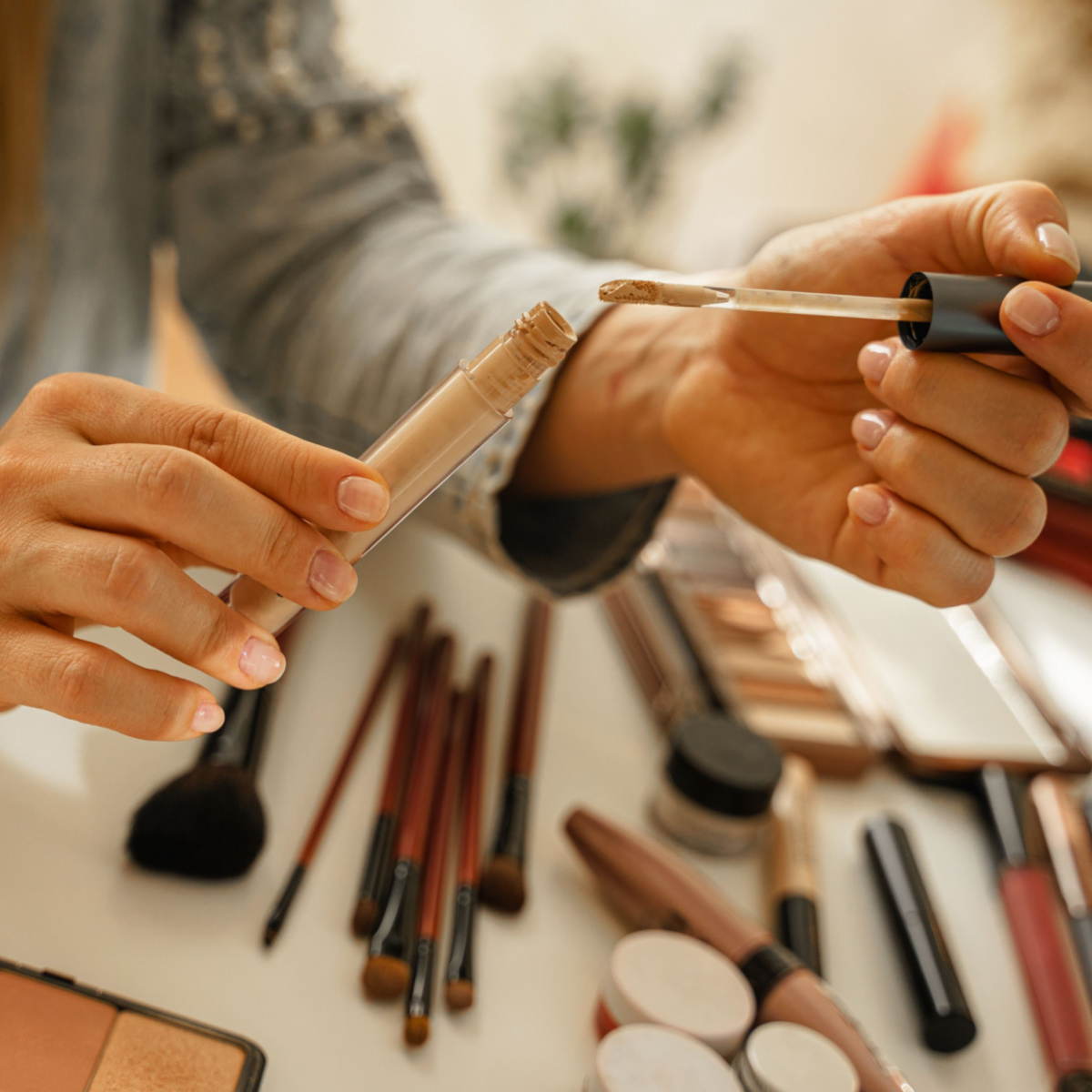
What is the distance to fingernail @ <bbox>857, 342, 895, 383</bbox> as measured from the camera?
0.28 meters

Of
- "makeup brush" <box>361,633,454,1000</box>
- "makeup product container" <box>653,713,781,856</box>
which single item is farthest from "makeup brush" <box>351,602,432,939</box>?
"makeup product container" <box>653,713,781,856</box>

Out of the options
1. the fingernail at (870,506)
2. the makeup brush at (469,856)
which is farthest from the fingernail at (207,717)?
the fingernail at (870,506)

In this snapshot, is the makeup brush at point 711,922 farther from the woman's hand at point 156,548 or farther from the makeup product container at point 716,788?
the woman's hand at point 156,548

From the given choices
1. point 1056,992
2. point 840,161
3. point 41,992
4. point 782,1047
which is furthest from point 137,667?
point 840,161

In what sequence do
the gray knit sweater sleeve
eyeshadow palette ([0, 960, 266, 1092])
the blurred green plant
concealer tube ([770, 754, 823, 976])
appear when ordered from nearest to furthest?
Answer: 1. eyeshadow palette ([0, 960, 266, 1092])
2. concealer tube ([770, 754, 823, 976])
3. the gray knit sweater sleeve
4. the blurred green plant

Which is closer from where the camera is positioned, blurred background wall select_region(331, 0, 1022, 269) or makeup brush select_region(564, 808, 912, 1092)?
makeup brush select_region(564, 808, 912, 1092)

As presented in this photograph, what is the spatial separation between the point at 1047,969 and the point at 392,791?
0.25m

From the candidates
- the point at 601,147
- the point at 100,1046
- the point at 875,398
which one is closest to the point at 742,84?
the point at 601,147

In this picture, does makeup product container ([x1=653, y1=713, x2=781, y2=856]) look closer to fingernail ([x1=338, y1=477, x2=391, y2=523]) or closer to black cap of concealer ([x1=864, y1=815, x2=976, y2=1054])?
black cap of concealer ([x1=864, y1=815, x2=976, y2=1054])

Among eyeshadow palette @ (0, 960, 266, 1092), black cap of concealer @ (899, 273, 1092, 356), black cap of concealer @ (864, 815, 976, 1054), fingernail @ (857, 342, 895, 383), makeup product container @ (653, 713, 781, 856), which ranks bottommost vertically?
black cap of concealer @ (864, 815, 976, 1054)

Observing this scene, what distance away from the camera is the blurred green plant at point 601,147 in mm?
1233

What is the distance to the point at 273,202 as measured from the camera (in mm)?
513

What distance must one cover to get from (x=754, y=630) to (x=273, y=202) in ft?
1.23

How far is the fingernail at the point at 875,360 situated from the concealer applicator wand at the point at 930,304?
0.06 ft
